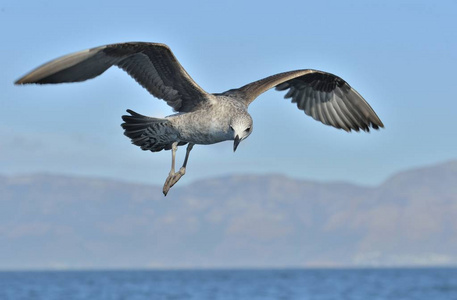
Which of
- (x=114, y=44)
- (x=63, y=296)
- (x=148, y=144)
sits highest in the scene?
(x=114, y=44)

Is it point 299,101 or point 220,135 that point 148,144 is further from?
point 299,101

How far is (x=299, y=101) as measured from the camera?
18422 mm

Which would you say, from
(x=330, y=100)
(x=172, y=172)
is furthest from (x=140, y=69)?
(x=330, y=100)

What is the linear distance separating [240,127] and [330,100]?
5.05m

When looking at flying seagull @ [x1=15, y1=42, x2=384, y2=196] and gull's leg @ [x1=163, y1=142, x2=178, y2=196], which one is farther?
gull's leg @ [x1=163, y1=142, x2=178, y2=196]

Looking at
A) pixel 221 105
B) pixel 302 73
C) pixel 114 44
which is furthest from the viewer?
pixel 302 73

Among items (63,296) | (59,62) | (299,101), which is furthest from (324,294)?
(59,62)

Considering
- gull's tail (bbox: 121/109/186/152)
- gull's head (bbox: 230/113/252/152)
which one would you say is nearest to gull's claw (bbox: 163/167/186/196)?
gull's tail (bbox: 121/109/186/152)

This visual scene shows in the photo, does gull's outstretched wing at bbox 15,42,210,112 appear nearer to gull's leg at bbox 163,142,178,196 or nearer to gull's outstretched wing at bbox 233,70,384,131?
gull's leg at bbox 163,142,178,196

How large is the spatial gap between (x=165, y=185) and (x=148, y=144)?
1311 millimetres

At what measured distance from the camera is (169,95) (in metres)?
15.2

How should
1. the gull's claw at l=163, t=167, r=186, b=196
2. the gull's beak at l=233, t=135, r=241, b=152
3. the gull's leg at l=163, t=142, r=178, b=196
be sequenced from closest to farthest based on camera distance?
the gull's beak at l=233, t=135, r=241, b=152, the gull's leg at l=163, t=142, r=178, b=196, the gull's claw at l=163, t=167, r=186, b=196

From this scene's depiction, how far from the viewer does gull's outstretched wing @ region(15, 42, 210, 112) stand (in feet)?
39.9

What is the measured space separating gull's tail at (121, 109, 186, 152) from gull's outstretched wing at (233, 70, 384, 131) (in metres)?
2.84
